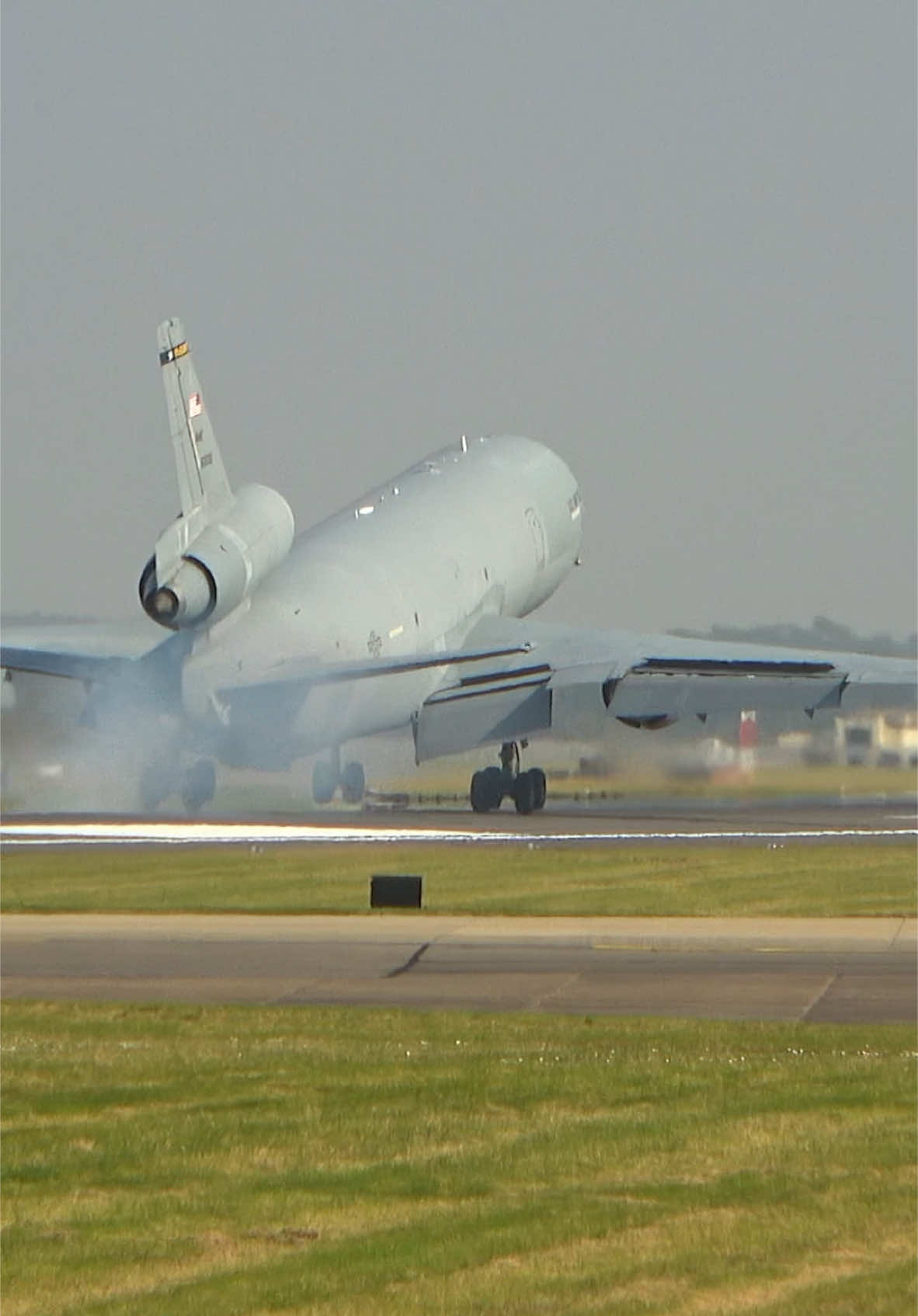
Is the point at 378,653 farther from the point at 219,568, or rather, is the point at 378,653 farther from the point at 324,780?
the point at 219,568

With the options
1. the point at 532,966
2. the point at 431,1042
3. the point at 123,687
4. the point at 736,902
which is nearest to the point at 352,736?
the point at 123,687

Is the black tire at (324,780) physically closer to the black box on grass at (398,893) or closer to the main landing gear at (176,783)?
the main landing gear at (176,783)

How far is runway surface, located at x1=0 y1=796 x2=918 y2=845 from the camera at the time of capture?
4219 centimetres

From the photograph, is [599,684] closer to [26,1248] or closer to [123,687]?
[123,687]

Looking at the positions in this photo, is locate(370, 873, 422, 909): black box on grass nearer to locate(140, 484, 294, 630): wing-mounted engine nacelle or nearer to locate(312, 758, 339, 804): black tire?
locate(140, 484, 294, 630): wing-mounted engine nacelle

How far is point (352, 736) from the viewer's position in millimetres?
49906

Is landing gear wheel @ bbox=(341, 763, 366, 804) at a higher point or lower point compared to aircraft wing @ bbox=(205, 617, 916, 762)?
lower

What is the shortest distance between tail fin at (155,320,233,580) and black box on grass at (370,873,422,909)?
18285 millimetres

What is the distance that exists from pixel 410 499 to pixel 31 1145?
141 ft

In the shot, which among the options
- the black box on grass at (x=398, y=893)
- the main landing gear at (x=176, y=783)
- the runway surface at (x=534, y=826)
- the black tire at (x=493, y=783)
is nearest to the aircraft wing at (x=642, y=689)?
the black tire at (x=493, y=783)

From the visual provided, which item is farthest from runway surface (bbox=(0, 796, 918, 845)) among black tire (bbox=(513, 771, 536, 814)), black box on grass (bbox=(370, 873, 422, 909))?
black box on grass (bbox=(370, 873, 422, 909))

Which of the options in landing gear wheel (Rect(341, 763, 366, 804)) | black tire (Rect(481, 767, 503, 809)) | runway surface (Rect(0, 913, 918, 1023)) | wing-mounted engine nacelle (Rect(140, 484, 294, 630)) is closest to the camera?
runway surface (Rect(0, 913, 918, 1023))

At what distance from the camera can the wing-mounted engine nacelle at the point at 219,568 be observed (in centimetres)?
4466

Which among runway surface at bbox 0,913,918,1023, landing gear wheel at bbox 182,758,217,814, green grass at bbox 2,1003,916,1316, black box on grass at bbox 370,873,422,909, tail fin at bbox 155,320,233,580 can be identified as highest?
tail fin at bbox 155,320,233,580
